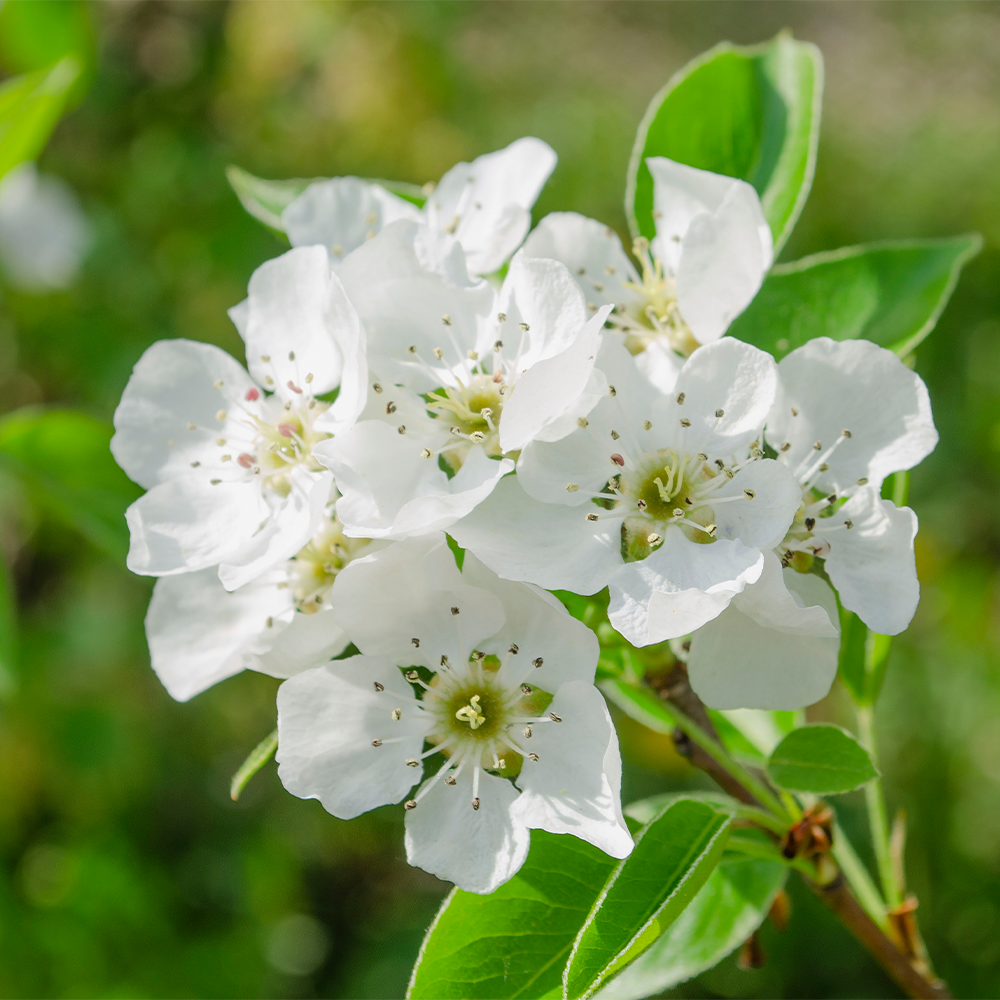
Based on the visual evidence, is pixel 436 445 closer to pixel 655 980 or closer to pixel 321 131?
pixel 655 980

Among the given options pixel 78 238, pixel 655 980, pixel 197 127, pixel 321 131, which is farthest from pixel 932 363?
pixel 655 980

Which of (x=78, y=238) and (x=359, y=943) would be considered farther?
(x=78, y=238)

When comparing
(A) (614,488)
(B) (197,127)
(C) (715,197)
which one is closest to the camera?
(A) (614,488)

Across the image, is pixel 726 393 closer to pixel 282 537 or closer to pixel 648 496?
pixel 648 496

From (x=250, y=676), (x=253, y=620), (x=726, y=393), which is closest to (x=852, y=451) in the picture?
(x=726, y=393)

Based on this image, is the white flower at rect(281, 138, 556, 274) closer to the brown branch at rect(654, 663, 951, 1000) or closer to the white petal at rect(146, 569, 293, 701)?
the white petal at rect(146, 569, 293, 701)

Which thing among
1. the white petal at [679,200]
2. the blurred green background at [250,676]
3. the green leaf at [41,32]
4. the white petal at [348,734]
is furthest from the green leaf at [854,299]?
the green leaf at [41,32]
